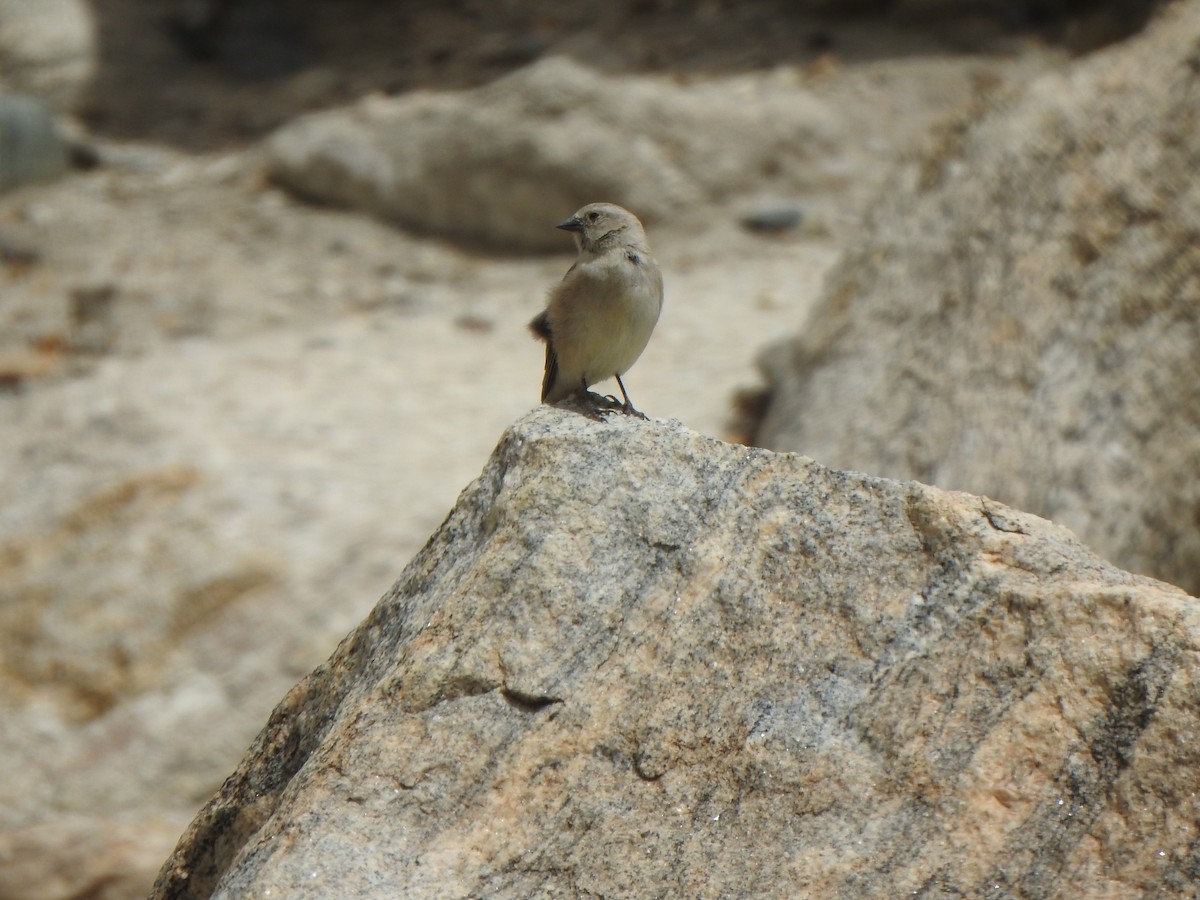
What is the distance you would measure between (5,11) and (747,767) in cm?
1162

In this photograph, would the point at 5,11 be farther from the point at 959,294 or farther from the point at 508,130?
the point at 959,294

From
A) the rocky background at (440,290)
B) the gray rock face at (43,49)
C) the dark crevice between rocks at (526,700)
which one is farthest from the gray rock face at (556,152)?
the dark crevice between rocks at (526,700)

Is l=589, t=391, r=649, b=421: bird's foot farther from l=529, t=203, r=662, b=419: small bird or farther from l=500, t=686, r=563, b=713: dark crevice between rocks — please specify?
l=500, t=686, r=563, b=713: dark crevice between rocks

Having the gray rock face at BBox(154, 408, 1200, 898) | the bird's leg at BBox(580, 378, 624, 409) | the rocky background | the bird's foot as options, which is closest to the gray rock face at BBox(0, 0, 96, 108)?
the rocky background

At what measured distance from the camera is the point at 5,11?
12680mm

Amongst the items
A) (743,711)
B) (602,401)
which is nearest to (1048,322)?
(602,401)

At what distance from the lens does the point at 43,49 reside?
1266 centimetres

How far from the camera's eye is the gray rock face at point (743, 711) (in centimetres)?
301

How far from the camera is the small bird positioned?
16.7 ft

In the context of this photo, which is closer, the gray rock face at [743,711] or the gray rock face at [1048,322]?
the gray rock face at [743,711]

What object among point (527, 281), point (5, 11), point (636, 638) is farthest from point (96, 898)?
point (5, 11)

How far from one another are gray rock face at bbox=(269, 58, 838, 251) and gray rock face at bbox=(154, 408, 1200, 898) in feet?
24.6

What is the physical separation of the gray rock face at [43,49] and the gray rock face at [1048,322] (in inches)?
295

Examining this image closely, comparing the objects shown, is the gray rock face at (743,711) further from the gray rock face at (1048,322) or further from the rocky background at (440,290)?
the gray rock face at (1048,322)
